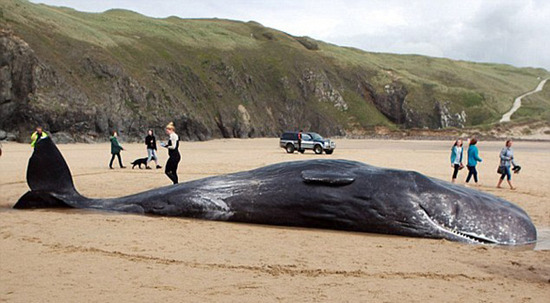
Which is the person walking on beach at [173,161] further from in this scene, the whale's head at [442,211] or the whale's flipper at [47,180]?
the whale's head at [442,211]

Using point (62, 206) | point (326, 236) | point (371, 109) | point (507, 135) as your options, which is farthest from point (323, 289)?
point (371, 109)

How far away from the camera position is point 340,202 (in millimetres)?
8992

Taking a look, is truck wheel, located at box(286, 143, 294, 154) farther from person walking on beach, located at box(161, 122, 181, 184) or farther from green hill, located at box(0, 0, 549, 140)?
person walking on beach, located at box(161, 122, 181, 184)

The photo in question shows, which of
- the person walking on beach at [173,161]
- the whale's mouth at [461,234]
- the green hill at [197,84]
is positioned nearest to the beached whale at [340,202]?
the whale's mouth at [461,234]

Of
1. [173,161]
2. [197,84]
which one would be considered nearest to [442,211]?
[173,161]

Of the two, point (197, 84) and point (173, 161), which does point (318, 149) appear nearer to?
point (173, 161)

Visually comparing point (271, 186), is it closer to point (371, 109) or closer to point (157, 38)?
point (157, 38)

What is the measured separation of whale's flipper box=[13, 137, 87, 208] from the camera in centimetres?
1046

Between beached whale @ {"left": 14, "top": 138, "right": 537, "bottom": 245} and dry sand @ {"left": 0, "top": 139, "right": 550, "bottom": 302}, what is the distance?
0.99 ft

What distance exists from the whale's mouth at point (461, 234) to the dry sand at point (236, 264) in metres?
0.31

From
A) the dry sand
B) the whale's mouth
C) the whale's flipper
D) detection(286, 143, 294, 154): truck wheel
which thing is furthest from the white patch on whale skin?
Answer: detection(286, 143, 294, 154): truck wheel

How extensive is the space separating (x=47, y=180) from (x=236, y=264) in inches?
231

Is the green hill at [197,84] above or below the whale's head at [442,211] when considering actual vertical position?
above

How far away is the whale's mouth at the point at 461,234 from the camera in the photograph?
8.25m
